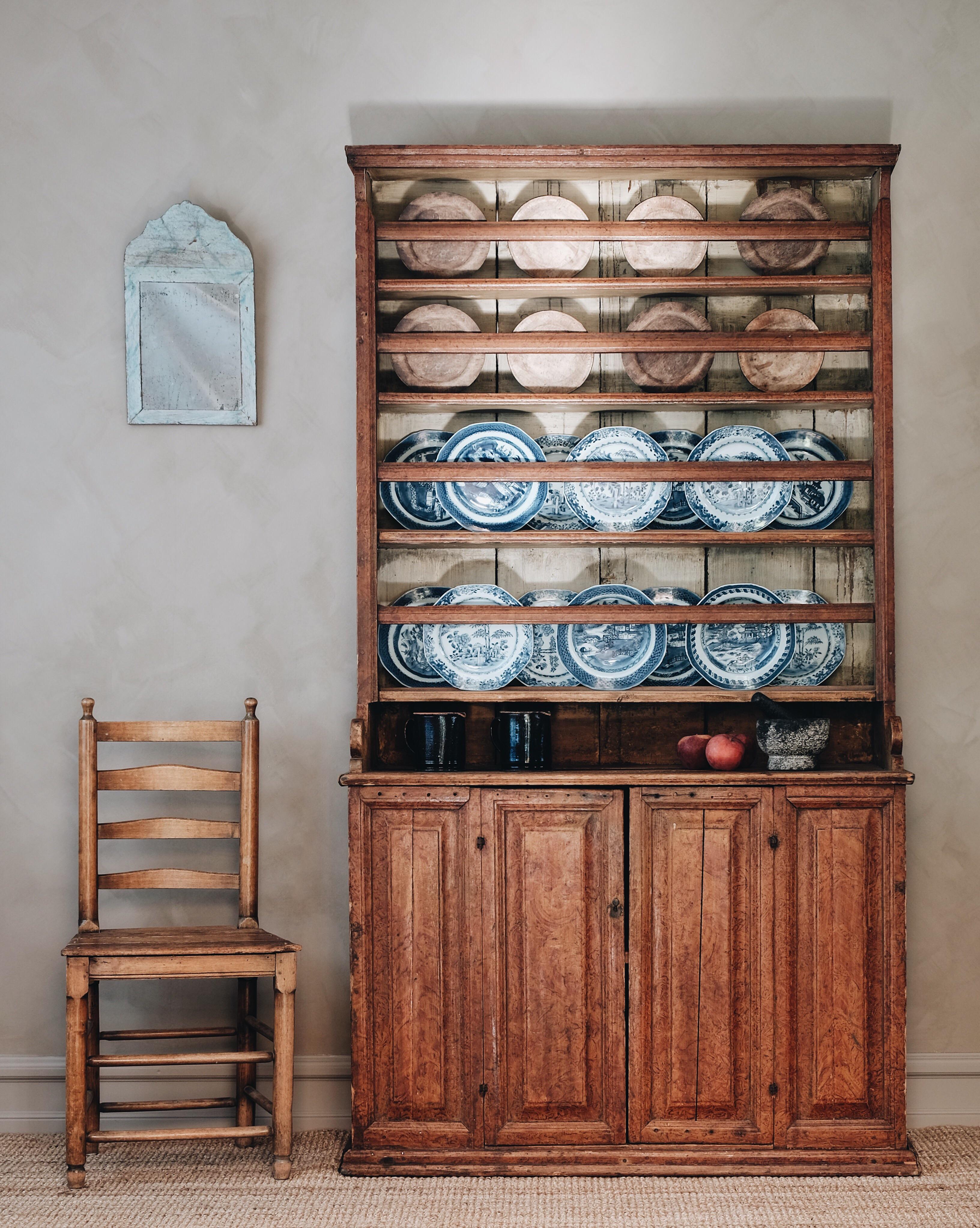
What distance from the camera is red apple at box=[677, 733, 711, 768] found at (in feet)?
7.84

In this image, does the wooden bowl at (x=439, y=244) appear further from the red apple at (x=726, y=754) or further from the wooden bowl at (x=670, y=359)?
the red apple at (x=726, y=754)

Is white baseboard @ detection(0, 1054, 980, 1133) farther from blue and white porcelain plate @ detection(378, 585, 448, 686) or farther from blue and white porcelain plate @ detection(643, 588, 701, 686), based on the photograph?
blue and white porcelain plate @ detection(643, 588, 701, 686)

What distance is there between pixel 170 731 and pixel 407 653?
664mm

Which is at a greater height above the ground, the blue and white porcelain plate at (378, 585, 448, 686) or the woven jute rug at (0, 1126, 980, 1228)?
the blue and white porcelain plate at (378, 585, 448, 686)

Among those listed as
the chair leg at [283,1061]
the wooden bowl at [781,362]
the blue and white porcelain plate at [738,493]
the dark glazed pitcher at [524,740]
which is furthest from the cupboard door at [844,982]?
the chair leg at [283,1061]

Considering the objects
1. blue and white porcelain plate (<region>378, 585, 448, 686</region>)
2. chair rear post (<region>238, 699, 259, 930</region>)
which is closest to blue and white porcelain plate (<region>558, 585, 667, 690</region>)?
blue and white porcelain plate (<region>378, 585, 448, 686</region>)

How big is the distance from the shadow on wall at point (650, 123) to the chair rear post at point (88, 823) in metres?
1.82

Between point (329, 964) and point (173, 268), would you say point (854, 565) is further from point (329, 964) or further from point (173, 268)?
point (173, 268)

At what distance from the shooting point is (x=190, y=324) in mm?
2621

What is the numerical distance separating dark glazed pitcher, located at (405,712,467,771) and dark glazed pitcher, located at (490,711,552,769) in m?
0.12

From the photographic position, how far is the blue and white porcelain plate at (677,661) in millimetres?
2551

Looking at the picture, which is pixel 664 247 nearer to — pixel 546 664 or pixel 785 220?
pixel 785 220

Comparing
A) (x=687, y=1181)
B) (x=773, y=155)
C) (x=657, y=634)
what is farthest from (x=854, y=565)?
(x=687, y=1181)

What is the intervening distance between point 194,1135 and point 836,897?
5.43 feet
